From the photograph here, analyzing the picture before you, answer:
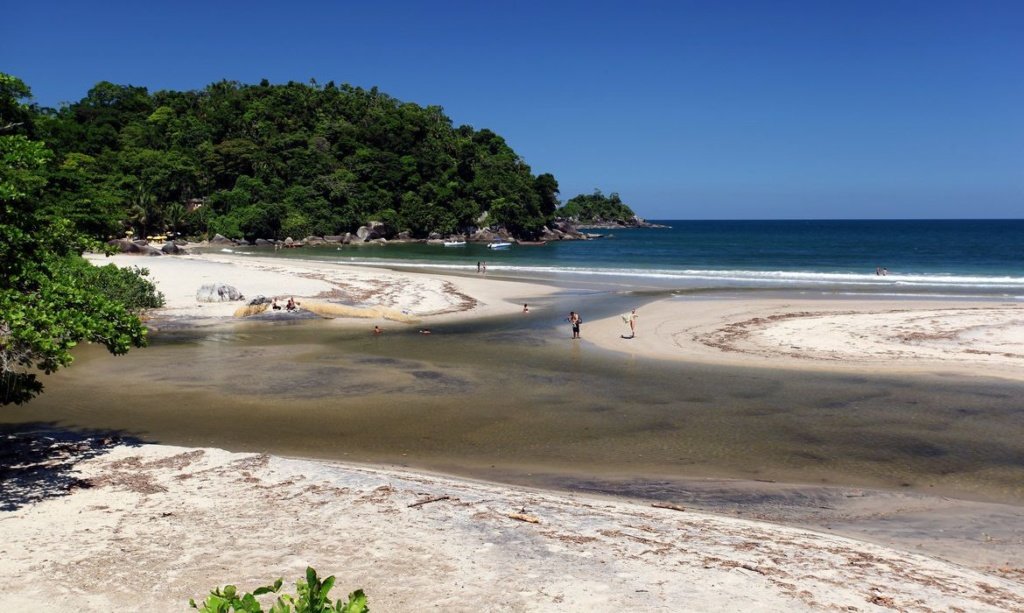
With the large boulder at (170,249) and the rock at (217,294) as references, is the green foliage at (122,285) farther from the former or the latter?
the large boulder at (170,249)

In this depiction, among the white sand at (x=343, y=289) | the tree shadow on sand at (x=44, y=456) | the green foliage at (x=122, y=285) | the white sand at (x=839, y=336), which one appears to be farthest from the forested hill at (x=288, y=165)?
the tree shadow on sand at (x=44, y=456)

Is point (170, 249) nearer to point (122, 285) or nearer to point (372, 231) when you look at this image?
point (372, 231)

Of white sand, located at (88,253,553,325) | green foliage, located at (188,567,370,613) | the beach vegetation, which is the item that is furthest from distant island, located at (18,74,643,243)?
green foliage, located at (188,567,370,613)

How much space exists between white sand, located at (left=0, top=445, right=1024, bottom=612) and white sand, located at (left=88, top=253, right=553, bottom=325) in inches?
828

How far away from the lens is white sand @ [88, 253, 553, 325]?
3409 cm

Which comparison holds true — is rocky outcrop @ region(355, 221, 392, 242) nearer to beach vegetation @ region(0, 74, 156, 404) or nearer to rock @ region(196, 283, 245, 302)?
rock @ region(196, 283, 245, 302)

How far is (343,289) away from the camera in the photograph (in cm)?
4194

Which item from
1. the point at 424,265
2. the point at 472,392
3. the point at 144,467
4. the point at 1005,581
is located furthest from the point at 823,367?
the point at 424,265

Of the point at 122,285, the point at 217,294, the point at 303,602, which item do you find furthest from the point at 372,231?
the point at 303,602

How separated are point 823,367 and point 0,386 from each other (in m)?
20.2

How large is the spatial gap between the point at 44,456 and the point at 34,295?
3210 mm

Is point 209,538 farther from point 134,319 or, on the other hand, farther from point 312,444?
point 312,444

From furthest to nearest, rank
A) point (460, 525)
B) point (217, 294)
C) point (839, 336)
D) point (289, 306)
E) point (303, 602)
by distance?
point (217, 294), point (289, 306), point (839, 336), point (460, 525), point (303, 602)

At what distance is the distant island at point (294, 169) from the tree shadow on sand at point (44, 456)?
277ft
